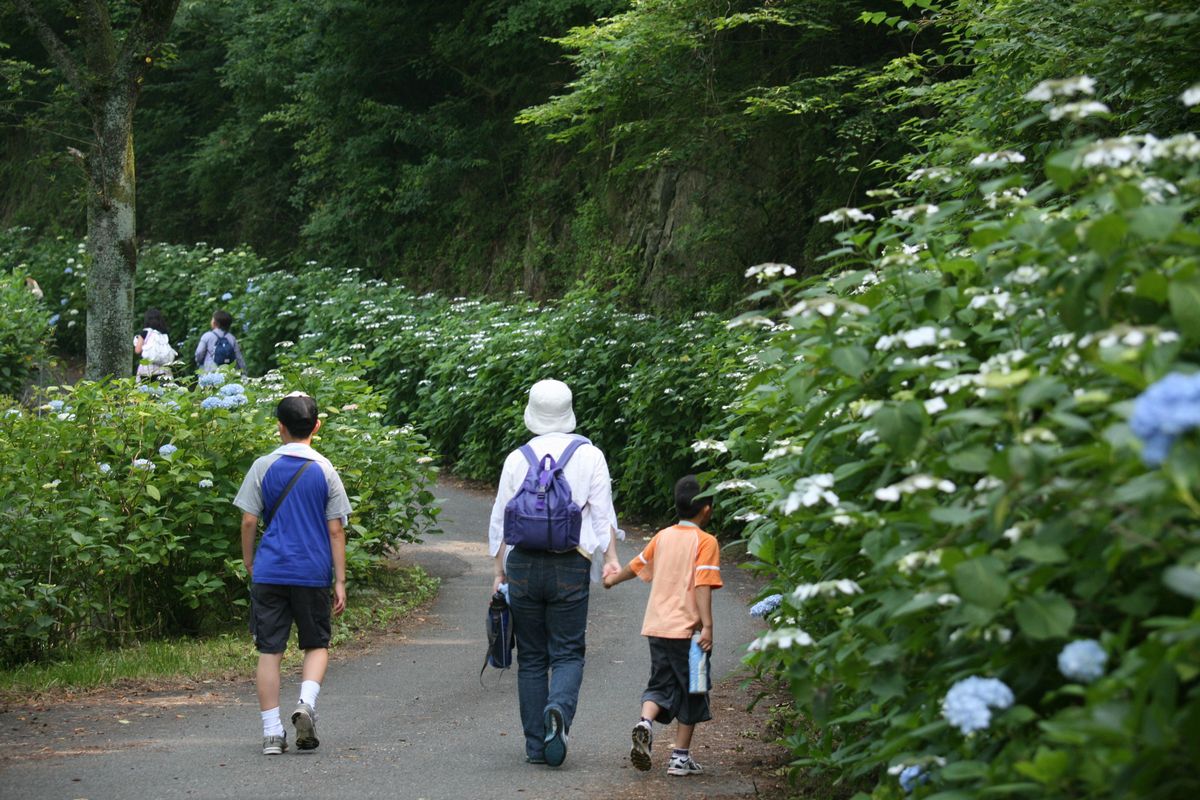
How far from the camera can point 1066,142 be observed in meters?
6.44

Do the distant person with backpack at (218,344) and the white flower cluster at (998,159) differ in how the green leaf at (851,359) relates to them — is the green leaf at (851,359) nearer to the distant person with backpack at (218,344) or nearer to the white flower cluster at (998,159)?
the white flower cluster at (998,159)

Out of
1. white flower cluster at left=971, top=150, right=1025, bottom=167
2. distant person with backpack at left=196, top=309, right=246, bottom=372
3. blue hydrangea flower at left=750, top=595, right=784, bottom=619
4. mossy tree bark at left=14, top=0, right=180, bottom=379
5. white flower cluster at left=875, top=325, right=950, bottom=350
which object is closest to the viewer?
white flower cluster at left=875, top=325, right=950, bottom=350

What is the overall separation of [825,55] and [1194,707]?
14048 mm

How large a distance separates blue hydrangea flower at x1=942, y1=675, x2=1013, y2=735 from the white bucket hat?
360cm

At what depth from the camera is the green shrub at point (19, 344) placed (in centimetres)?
1625

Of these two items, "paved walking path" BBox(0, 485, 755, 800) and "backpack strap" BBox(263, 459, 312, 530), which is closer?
"paved walking path" BBox(0, 485, 755, 800)

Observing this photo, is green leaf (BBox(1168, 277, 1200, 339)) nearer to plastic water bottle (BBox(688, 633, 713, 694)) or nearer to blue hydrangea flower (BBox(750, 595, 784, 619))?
blue hydrangea flower (BBox(750, 595, 784, 619))

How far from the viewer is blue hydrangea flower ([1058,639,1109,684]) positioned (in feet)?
8.39

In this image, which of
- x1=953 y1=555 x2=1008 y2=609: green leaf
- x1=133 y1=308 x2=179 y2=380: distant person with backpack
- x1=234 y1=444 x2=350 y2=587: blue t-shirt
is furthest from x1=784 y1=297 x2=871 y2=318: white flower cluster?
x1=133 y1=308 x2=179 y2=380: distant person with backpack

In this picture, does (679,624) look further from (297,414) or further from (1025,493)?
(1025,493)

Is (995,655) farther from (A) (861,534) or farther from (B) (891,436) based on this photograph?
(A) (861,534)

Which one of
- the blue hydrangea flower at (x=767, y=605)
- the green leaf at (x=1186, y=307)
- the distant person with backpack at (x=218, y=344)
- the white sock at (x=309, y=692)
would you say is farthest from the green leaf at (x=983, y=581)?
the distant person with backpack at (x=218, y=344)

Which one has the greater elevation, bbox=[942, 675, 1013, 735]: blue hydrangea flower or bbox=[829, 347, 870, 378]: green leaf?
bbox=[829, 347, 870, 378]: green leaf

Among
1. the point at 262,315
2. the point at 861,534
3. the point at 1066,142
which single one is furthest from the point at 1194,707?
the point at 262,315
